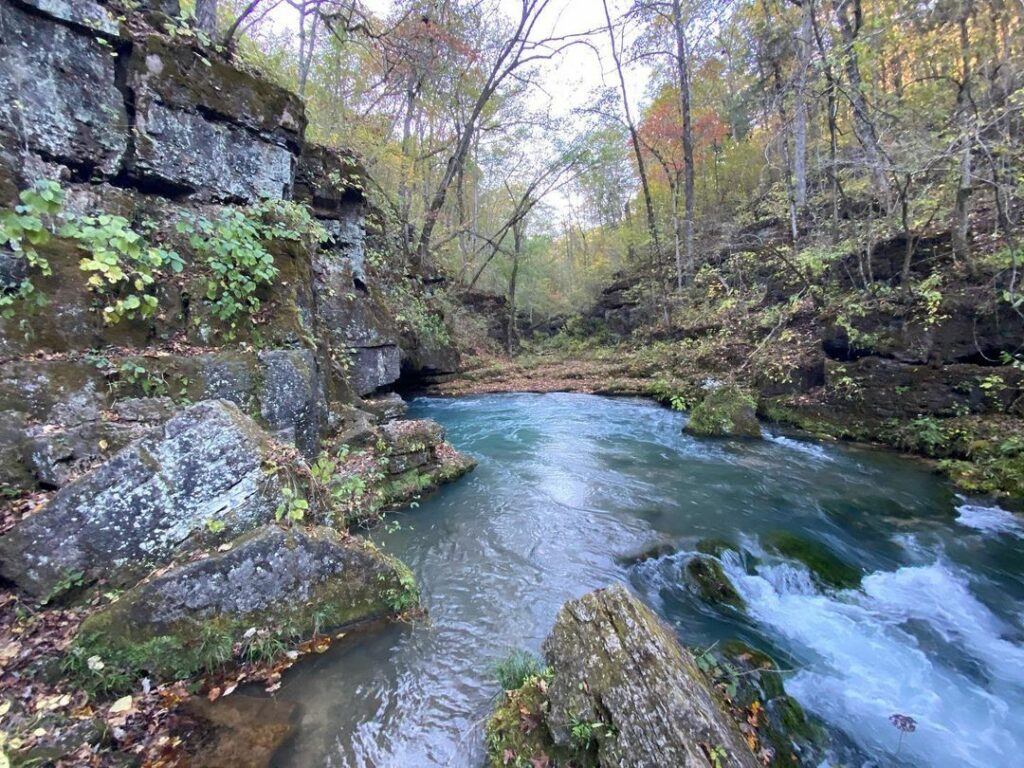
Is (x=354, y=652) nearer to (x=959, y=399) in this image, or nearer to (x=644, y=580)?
(x=644, y=580)

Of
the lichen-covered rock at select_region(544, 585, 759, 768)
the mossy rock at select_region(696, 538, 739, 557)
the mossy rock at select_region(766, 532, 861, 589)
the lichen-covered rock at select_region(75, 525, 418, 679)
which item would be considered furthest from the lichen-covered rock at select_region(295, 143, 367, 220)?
the mossy rock at select_region(766, 532, 861, 589)

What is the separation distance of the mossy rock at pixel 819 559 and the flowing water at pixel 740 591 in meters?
0.14

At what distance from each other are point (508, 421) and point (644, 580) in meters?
8.29

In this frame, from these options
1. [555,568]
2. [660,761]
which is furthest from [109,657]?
[555,568]

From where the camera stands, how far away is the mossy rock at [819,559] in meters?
5.34

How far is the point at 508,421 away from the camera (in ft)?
43.7

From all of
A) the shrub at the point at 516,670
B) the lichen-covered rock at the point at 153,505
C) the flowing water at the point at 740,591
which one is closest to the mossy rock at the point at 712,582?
the flowing water at the point at 740,591

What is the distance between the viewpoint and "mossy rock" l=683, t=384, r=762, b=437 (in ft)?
34.2

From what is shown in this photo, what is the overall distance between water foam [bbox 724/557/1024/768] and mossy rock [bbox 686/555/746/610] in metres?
0.18

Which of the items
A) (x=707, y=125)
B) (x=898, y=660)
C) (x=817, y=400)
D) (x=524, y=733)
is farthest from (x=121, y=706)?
(x=707, y=125)

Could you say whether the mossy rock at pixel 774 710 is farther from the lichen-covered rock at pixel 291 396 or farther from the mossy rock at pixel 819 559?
the lichen-covered rock at pixel 291 396

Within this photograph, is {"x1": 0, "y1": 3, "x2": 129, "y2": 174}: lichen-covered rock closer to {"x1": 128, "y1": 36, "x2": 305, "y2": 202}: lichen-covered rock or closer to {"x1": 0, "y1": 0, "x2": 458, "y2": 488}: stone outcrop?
{"x1": 0, "y1": 0, "x2": 458, "y2": 488}: stone outcrop

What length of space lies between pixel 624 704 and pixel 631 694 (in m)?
0.07

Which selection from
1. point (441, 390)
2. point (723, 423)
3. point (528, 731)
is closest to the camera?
point (528, 731)
